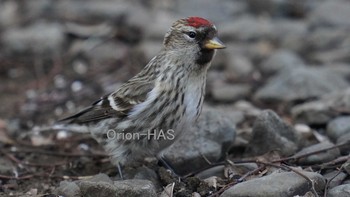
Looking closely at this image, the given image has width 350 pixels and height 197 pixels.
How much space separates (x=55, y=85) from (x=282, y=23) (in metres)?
2.39

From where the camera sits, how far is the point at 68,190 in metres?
3.51

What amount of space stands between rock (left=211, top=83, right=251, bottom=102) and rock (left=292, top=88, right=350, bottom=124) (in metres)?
0.60

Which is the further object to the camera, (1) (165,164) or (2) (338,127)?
(2) (338,127)

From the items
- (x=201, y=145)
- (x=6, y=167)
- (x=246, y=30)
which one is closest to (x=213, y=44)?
(x=201, y=145)

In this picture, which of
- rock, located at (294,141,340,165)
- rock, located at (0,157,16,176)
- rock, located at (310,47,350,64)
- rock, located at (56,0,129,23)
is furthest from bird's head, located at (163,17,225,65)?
rock, located at (56,0,129,23)

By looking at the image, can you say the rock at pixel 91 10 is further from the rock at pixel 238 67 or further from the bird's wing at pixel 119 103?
the bird's wing at pixel 119 103

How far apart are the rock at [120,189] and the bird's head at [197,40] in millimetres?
895

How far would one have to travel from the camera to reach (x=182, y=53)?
3951 millimetres

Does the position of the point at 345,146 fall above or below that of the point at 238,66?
above

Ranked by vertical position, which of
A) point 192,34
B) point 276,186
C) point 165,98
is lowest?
point 276,186

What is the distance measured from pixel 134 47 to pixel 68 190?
313 centimetres

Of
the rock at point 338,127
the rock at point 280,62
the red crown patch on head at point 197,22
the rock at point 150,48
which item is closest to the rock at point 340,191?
the rock at point 338,127

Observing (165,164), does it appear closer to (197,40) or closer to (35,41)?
(197,40)

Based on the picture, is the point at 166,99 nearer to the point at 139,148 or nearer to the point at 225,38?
the point at 139,148
